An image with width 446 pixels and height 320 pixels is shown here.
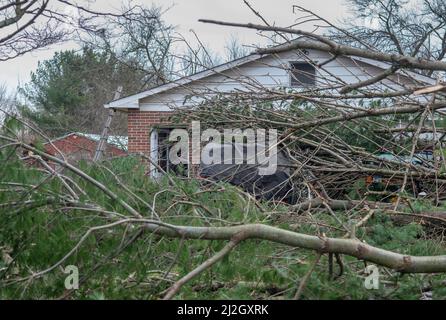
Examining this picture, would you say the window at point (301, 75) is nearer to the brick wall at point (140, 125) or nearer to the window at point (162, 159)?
the window at point (162, 159)

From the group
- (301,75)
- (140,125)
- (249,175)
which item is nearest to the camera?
(249,175)

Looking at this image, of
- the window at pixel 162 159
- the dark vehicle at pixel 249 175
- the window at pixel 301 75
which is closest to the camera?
the window at pixel 162 159

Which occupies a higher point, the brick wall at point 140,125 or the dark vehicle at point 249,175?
the brick wall at point 140,125

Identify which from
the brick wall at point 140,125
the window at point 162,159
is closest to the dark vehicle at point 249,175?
the window at point 162,159

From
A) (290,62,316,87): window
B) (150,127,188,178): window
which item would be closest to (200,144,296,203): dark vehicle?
(150,127,188,178): window

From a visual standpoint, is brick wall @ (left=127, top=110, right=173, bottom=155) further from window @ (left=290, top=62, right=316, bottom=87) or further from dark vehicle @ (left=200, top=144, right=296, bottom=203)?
dark vehicle @ (left=200, top=144, right=296, bottom=203)

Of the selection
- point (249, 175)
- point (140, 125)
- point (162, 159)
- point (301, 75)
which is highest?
point (301, 75)

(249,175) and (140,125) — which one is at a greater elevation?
(140,125)

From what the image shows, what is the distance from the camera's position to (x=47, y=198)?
9.72ft

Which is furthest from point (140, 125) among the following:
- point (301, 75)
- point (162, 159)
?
point (162, 159)

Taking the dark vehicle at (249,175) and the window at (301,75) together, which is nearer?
the dark vehicle at (249,175)

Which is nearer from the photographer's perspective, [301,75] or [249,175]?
[249,175]

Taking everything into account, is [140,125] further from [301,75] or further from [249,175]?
[249,175]
